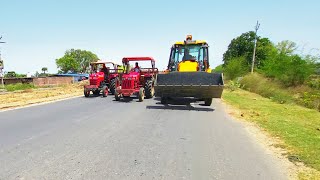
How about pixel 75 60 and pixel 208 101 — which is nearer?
pixel 208 101

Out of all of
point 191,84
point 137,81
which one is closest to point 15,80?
point 137,81

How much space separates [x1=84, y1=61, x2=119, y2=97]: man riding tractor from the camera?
1912 centimetres

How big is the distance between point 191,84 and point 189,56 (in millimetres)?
3240

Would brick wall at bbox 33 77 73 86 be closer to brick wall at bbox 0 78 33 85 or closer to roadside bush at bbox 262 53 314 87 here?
brick wall at bbox 0 78 33 85

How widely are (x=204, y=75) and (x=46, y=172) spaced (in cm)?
927

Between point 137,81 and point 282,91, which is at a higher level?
point 137,81

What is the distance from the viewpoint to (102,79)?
779 inches

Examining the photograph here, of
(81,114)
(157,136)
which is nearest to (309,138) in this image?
(157,136)

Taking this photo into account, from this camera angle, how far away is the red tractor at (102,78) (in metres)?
19.1

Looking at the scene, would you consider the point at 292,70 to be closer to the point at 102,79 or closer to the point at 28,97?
the point at 102,79

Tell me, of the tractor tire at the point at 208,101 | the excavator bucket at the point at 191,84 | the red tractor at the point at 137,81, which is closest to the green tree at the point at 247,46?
the red tractor at the point at 137,81

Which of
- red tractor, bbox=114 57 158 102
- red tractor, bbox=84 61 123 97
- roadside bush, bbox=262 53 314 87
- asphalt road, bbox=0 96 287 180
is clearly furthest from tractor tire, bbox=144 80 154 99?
roadside bush, bbox=262 53 314 87

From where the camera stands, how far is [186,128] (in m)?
8.58

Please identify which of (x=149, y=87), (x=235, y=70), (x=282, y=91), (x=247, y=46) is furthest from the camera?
(x=247, y=46)
